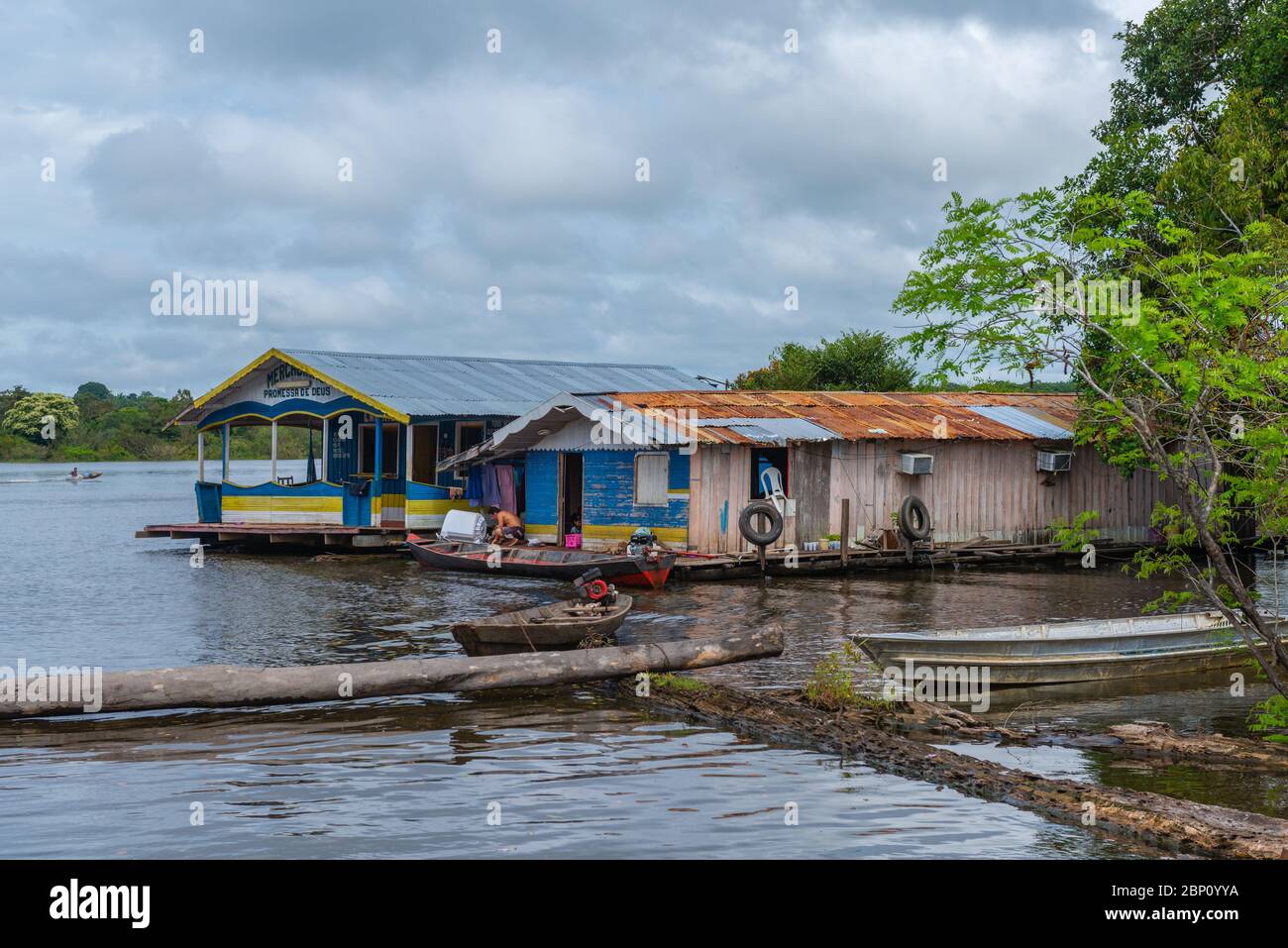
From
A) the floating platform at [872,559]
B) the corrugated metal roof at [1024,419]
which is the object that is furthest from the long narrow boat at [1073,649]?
the corrugated metal roof at [1024,419]

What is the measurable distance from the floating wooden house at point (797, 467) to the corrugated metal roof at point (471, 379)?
2.00 m

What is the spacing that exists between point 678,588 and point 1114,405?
13480 millimetres

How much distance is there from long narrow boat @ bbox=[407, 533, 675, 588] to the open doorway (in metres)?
1.75

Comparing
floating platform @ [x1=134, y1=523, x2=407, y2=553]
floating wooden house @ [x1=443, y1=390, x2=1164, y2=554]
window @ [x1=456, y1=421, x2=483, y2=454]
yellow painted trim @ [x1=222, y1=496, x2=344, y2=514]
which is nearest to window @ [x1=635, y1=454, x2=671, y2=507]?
floating wooden house @ [x1=443, y1=390, x2=1164, y2=554]

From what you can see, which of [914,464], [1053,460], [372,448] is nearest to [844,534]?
[914,464]

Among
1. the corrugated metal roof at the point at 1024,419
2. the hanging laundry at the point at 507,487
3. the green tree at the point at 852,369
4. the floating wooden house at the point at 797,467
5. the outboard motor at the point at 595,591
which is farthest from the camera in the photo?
the green tree at the point at 852,369

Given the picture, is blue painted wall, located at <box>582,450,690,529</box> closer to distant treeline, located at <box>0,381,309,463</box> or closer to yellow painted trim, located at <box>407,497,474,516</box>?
yellow painted trim, located at <box>407,497,474,516</box>

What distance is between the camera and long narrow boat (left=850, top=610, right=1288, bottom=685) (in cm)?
1353

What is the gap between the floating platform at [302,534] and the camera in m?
30.3

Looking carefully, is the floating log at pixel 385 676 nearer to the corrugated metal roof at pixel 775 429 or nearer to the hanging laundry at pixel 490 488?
the corrugated metal roof at pixel 775 429

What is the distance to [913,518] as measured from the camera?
89.3 ft

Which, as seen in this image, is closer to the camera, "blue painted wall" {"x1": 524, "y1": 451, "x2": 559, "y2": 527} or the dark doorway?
the dark doorway
